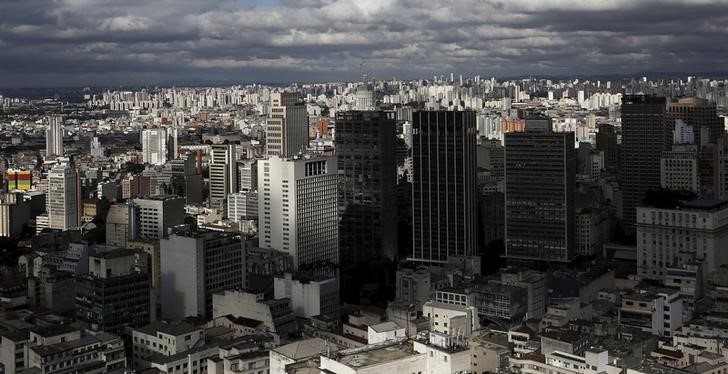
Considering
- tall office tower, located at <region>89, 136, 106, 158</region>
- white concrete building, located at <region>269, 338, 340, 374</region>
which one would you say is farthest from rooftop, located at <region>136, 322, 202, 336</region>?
tall office tower, located at <region>89, 136, 106, 158</region>

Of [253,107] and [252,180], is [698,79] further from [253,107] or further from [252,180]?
[253,107]

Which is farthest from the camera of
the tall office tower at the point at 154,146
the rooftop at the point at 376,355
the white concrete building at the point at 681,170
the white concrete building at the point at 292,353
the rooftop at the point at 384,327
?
the tall office tower at the point at 154,146

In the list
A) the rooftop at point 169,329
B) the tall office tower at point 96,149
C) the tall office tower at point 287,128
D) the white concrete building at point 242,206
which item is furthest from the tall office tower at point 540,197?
the tall office tower at point 96,149

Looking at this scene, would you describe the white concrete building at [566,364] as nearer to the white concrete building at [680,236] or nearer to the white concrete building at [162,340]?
the white concrete building at [162,340]

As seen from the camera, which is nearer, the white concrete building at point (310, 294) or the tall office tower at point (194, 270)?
the white concrete building at point (310, 294)

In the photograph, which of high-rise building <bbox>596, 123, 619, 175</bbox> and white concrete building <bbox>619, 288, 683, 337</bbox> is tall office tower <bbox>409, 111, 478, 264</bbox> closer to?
white concrete building <bbox>619, 288, 683, 337</bbox>

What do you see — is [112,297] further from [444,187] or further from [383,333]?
[444,187]
